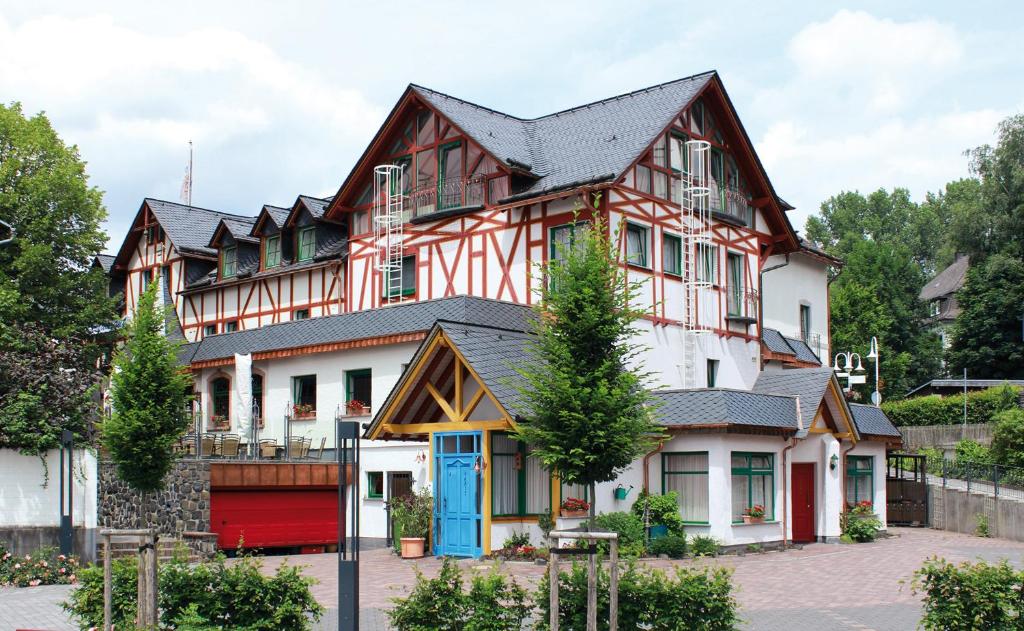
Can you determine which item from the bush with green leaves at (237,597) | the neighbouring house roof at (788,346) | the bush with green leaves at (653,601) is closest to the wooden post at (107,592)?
the bush with green leaves at (237,597)

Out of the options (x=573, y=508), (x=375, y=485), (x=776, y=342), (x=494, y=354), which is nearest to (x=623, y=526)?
(x=573, y=508)

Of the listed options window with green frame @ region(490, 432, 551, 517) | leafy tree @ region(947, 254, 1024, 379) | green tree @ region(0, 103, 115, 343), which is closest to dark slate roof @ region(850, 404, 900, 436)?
window with green frame @ region(490, 432, 551, 517)

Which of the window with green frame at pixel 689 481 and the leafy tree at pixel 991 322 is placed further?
the leafy tree at pixel 991 322

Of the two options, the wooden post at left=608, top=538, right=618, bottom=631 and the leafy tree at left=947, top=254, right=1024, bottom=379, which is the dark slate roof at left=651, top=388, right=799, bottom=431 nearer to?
the wooden post at left=608, top=538, right=618, bottom=631

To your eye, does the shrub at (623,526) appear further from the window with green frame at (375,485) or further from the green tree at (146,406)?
the green tree at (146,406)

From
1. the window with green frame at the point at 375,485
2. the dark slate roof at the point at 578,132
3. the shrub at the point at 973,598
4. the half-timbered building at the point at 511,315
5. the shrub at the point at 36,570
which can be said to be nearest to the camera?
the shrub at the point at 973,598

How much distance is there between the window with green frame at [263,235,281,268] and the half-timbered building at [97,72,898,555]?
2.36ft

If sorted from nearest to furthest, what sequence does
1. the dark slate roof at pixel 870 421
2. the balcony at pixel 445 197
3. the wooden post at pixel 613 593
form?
1. the wooden post at pixel 613 593
2. the dark slate roof at pixel 870 421
3. the balcony at pixel 445 197

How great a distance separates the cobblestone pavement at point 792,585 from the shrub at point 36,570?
1.85ft

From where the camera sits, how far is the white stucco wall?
927 inches

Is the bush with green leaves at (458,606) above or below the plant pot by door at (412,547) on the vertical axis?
above

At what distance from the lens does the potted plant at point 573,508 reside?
23.0m

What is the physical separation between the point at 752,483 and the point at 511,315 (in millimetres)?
6592

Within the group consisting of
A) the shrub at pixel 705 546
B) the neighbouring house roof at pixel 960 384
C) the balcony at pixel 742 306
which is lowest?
the shrub at pixel 705 546
